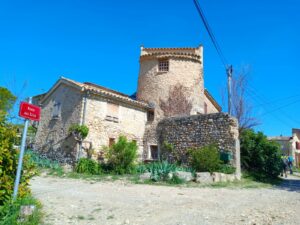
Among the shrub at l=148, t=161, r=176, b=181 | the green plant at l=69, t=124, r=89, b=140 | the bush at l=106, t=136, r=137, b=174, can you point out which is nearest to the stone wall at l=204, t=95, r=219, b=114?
the bush at l=106, t=136, r=137, b=174

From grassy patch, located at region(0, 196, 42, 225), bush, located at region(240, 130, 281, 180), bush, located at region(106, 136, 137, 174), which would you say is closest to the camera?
grassy patch, located at region(0, 196, 42, 225)

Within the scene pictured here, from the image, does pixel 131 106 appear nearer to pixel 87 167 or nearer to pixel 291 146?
pixel 87 167

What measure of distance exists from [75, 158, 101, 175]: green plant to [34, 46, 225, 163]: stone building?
2.76 feet

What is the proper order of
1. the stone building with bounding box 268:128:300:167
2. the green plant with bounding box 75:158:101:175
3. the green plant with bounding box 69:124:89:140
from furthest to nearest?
the stone building with bounding box 268:128:300:167 < the green plant with bounding box 69:124:89:140 < the green plant with bounding box 75:158:101:175

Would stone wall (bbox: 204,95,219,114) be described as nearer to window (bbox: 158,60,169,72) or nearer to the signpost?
window (bbox: 158,60,169,72)

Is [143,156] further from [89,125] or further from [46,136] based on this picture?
[46,136]

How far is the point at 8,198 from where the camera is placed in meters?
4.49

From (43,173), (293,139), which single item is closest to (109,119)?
(43,173)

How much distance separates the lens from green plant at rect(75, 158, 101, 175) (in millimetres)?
13367

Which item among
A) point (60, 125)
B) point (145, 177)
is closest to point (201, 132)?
point (145, 177)

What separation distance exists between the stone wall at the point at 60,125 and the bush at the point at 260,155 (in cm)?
969

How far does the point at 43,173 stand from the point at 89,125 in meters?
3.73

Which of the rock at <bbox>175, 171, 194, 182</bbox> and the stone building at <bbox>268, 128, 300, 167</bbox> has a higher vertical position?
the stone building at <bbox>268, 128, 300, 167</bbox>

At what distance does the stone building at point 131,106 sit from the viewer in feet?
50.1
